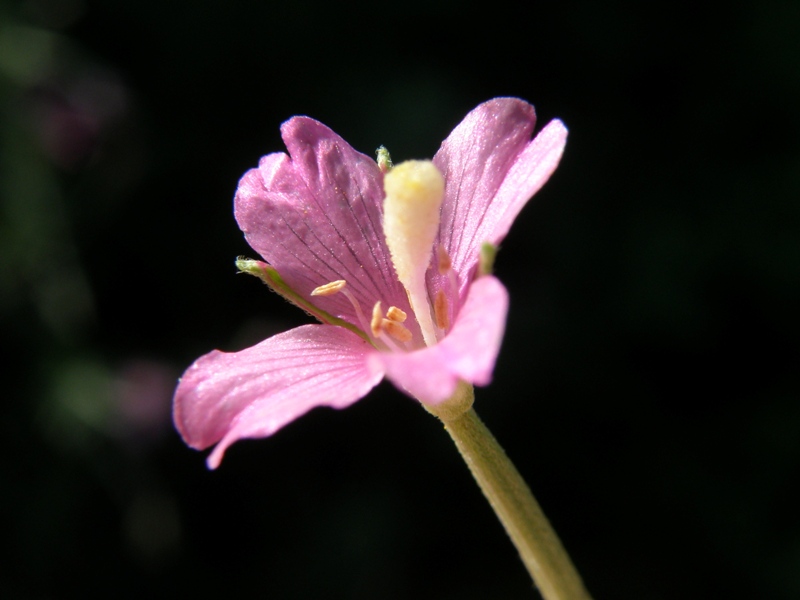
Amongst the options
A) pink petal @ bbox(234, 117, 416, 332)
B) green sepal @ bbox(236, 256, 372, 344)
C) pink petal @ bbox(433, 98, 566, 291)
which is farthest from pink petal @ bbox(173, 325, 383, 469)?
pink petal @ bbox(433, 98, 566, 291)

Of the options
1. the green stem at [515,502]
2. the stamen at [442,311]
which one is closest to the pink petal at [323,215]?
the stamen at [442,311]

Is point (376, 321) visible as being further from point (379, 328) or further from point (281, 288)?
point (281, 288)

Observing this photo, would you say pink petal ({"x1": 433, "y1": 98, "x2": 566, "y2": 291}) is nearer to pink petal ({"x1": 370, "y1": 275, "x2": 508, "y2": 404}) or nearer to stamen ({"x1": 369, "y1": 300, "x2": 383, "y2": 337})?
stamen ({"x1": 369, "y1": 300, "x2": 383, "y2": 337})

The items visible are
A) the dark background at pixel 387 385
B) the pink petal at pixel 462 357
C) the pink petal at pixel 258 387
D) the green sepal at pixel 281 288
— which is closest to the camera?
the pink petal at pixel 462 357

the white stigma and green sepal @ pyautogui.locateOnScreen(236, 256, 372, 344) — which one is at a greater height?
the white stigma

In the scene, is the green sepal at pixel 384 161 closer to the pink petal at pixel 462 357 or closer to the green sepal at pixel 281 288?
the green sepal at pixel 281 288

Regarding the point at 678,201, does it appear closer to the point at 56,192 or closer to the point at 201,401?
the point at 56,192

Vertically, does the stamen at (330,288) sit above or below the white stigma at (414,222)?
below
